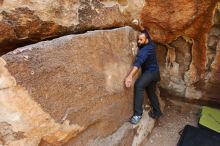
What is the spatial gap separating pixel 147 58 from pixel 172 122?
1049 mm

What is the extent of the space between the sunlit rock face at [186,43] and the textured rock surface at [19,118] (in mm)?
1716

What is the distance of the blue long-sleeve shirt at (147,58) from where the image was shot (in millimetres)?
2974

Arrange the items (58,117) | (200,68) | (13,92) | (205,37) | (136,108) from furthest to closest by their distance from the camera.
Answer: (200,68) → (205,37) → (136,108) → (58,117) → (13,92)

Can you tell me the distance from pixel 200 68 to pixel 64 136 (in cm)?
200

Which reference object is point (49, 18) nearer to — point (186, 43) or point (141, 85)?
point (141, 85)

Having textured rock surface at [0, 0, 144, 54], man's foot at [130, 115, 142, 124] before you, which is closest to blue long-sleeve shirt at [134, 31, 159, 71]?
textured rock surface at [0, 0, 144, 54]

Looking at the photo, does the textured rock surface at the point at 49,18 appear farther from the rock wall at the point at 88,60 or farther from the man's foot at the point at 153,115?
the man's foot at the point at 153,115

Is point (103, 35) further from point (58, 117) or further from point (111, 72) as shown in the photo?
point (58, 117)

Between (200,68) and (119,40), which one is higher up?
(119,40)

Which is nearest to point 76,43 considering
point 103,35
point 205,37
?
point 103,35

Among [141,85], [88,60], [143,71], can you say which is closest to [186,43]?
[143,71]

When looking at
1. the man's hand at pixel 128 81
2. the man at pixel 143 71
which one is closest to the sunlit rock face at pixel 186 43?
the man at pixel 143 71

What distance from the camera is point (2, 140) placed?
2.06m

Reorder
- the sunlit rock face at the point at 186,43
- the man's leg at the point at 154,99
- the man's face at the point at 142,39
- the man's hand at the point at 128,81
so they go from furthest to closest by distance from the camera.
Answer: the man's leg at the point at 154,99
the sunlit rock face at the point at 186,43
the man's face at the point at 142,39
the man's hand at the point at 128,81
